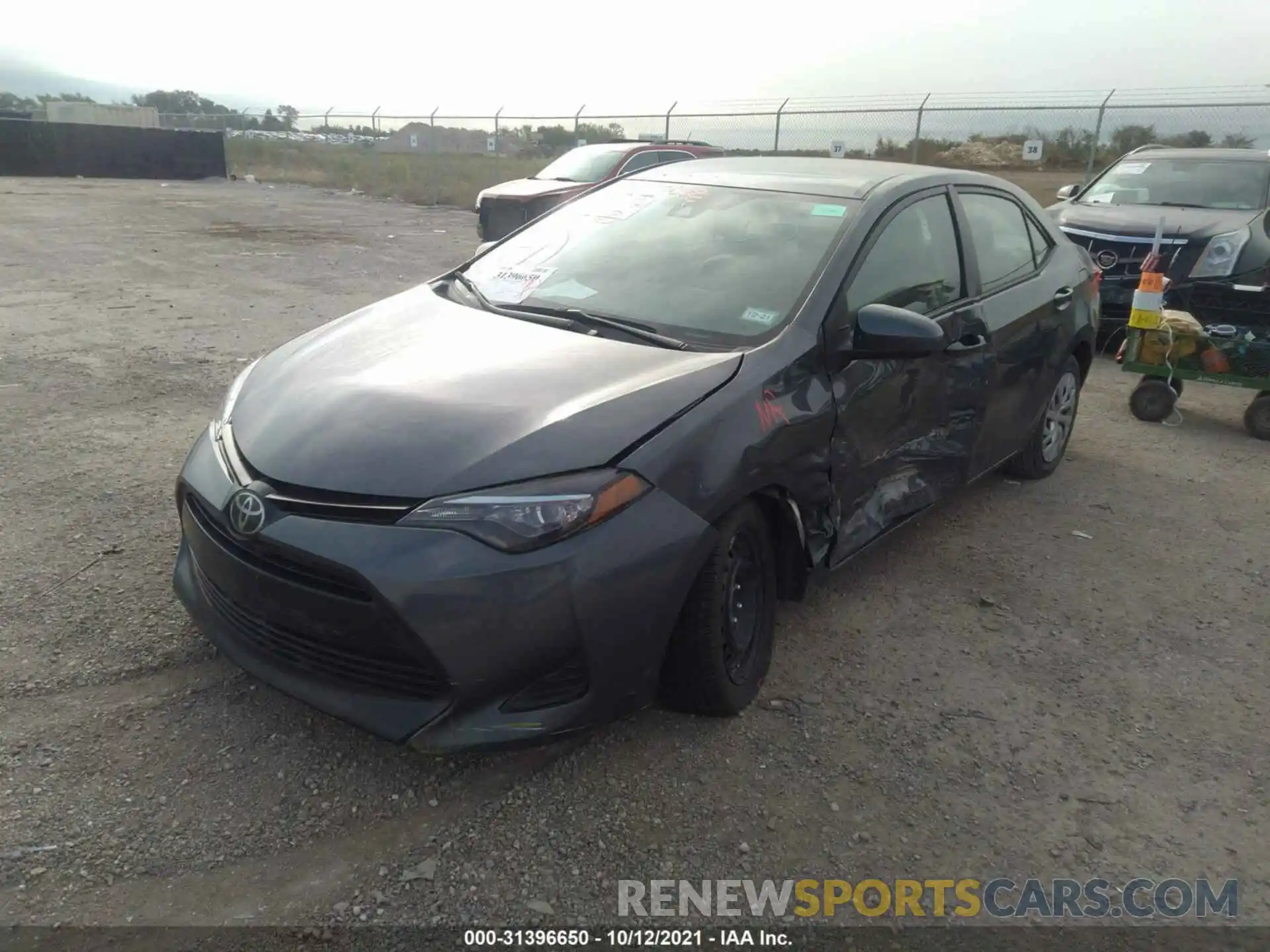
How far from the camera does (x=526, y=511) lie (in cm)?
244

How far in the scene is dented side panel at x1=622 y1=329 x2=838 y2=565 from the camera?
266 cm

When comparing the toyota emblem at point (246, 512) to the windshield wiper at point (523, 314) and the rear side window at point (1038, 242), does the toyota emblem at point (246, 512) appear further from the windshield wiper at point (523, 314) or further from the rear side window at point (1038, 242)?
the rear side window at point (1038, 242)

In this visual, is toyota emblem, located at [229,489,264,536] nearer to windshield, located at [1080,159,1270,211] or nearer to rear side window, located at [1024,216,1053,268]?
rear side window, located at [1024,216,1053,268]

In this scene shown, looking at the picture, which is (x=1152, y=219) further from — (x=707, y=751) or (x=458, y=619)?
(x=458, y=619)

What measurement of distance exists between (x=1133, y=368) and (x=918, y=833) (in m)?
4.98

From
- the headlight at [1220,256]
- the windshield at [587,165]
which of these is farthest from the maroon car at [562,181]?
the headlight at [1220,256]

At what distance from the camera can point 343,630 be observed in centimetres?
243

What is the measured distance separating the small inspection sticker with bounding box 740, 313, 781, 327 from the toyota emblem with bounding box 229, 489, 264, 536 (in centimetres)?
165

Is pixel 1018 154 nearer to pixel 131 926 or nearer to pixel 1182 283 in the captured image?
pixel 1182 283

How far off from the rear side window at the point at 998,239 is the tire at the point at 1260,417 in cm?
249

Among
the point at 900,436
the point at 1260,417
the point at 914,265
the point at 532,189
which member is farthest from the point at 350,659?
the point at 532,189

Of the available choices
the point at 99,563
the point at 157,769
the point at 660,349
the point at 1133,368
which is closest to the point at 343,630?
the point at 157,769

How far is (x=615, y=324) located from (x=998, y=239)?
7.21 ft

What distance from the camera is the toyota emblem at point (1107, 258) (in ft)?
27.7
